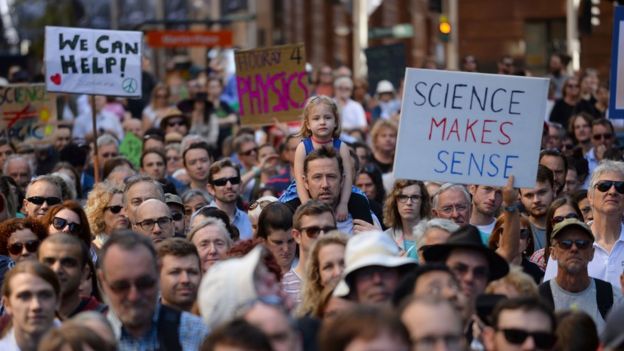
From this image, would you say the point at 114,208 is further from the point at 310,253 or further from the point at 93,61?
the point at 93,61

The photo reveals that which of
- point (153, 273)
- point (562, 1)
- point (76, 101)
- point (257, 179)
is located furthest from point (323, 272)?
point (562, 1)

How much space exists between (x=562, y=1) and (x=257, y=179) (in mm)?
18916

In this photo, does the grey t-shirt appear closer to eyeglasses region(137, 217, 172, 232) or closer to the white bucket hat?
the white bucket hat

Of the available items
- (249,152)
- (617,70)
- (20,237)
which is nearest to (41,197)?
(20,237)

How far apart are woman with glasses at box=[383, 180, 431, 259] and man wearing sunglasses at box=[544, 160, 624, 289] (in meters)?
1.53

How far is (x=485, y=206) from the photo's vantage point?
1359 centimetres

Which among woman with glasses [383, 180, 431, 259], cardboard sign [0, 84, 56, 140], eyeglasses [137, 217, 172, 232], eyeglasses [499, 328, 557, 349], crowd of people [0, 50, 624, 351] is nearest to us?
crowd of people [0, 50, 624, 351]

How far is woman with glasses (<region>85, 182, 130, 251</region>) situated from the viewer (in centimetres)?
1342

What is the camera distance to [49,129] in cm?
2084

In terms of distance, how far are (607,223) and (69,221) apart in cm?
340

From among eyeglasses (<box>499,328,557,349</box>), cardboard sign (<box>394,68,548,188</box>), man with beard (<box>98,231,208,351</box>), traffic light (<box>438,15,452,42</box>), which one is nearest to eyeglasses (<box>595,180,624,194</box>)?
cardboard sign (<box>394,68,548,188</box>)

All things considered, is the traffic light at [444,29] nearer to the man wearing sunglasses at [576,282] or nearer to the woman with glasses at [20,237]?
the woman with glasses at [20,237]

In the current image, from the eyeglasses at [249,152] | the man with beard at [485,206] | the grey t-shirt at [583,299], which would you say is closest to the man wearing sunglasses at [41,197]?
the man with beard at [485,206]

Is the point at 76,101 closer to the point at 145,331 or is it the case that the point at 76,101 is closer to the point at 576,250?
the point at 576,250
